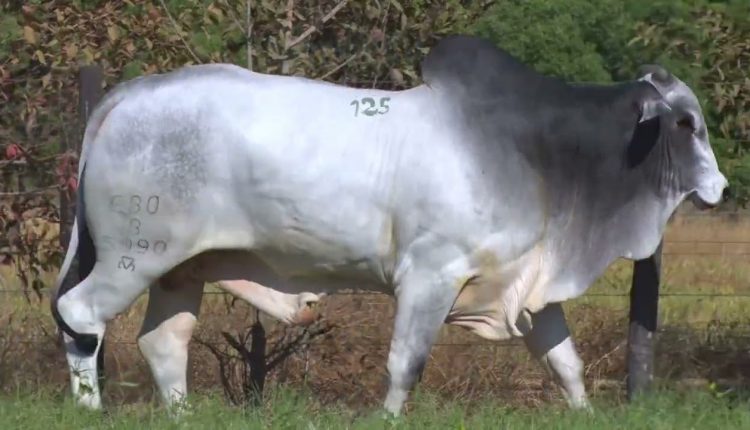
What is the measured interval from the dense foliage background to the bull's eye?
1.19m

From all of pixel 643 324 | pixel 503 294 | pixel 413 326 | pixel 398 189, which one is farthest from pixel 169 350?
pixel 643 324

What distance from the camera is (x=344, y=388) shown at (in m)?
8.65

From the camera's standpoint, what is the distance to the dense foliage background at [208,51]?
823 cm

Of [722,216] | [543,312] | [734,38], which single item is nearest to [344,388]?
[543,312]

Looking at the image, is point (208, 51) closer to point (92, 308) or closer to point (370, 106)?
point (370, 106)

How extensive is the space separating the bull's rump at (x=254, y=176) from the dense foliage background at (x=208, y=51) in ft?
3.01

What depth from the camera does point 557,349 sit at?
754cm

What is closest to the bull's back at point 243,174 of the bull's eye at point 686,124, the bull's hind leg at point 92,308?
the bull's hind leg at point 92,308

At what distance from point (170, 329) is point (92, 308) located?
0.50 m

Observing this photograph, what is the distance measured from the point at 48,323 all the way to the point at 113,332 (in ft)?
1.29

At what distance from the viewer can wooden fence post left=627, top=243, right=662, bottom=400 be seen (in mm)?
7805

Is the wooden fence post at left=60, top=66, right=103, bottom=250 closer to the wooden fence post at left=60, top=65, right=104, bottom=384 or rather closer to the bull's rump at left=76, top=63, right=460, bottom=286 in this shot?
the wooden fence post at left=60, top=65, right=104, bottom=384

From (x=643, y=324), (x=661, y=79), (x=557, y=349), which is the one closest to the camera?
(x=661, y=79)

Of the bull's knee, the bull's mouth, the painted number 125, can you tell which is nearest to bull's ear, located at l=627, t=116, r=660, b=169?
the bull's mouth
